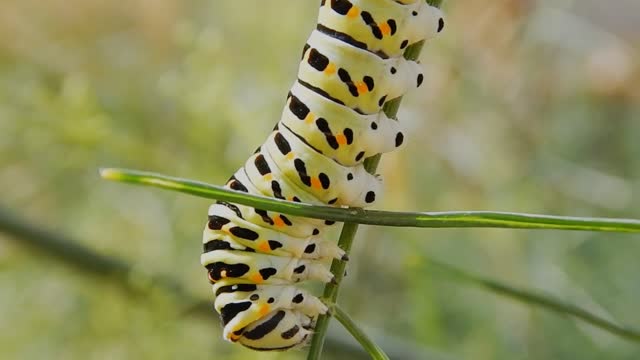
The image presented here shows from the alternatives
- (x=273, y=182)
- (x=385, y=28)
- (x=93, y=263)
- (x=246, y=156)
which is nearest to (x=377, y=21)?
(x=385, y=28)

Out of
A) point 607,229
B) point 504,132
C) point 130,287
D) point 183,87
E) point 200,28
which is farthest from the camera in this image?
point 200,28

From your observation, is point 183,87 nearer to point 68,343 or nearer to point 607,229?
point 68,343

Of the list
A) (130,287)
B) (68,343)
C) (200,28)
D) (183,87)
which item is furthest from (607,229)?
(200,28)

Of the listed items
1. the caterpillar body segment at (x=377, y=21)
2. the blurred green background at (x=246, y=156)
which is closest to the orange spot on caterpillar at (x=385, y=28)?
the caterpillar body segment at (x=377, y=21)

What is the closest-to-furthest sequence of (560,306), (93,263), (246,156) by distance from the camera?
(560,306), (93,263), (246,156)

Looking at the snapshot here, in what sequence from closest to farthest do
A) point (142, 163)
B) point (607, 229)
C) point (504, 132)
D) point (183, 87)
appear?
point (607, 229), point (183, 87), point (142, 163), point (504, 132)

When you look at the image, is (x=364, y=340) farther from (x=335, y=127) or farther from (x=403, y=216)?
(x=335, y=127)
